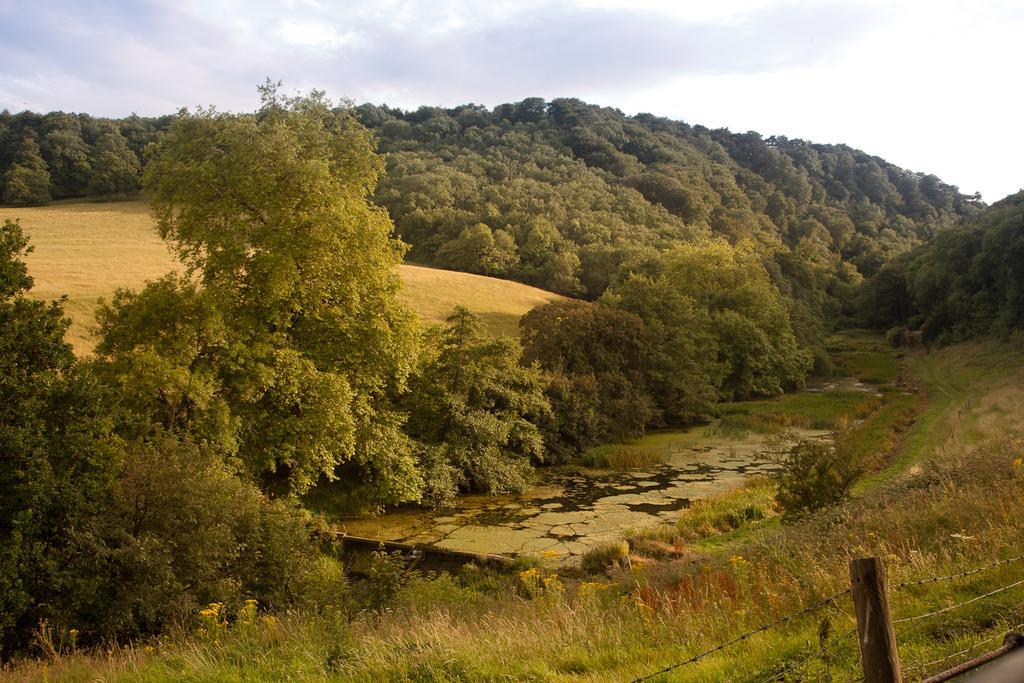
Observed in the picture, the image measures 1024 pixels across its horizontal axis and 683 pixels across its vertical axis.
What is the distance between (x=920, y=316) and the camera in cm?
7712

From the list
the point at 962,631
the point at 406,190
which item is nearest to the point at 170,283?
the point at 962,631

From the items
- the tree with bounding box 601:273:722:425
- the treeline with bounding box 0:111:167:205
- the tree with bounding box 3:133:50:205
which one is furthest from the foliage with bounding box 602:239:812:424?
the tree with bounding box 3:133:50:205

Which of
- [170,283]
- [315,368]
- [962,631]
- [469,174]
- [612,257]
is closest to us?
[962,631]

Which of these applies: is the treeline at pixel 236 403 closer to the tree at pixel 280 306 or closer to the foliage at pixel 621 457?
the tree at pixel 280 306

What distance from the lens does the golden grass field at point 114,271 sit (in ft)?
127

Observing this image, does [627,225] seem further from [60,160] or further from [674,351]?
[60,160]

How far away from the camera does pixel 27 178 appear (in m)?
74.0

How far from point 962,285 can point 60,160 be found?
10132 centimetres

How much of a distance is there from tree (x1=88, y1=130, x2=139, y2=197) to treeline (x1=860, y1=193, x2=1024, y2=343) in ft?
299

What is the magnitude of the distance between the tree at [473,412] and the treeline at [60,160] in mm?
69869

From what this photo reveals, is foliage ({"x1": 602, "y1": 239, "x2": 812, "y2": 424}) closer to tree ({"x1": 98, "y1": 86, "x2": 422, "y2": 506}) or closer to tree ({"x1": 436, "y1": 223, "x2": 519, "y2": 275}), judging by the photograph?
tree ({"x1": 436, "y1": 223, "x2": 519, "y2": 275})

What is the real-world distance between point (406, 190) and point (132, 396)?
2866 inches

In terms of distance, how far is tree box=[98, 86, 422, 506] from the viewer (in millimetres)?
19234

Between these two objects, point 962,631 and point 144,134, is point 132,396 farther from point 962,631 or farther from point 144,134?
point 144,134
